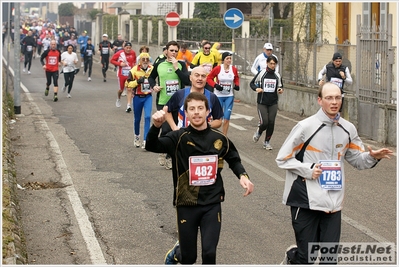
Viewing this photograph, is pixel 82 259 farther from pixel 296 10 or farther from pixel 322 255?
pixel 296 10

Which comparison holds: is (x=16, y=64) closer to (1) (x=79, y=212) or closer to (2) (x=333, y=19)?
(1) (x=79, y=212)

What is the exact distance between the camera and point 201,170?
6742 millimetres

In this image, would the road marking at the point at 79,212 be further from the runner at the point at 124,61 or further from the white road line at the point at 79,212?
the runner at the point at 124,61

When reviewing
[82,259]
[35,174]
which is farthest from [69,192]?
Result: [82,259]

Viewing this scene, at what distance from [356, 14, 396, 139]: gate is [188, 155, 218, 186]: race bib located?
34.9ft

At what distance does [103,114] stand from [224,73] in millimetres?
6167

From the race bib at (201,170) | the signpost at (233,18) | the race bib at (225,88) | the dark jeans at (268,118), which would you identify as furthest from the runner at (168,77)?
the signpost at (233,18)

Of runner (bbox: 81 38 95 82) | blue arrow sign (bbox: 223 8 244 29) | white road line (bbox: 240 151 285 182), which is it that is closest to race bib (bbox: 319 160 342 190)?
white road line (bbox: 240 151 285 182)

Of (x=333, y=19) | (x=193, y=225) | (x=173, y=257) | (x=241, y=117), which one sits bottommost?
(x=173, y=257)

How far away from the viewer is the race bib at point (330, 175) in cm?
662

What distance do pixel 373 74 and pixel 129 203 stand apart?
8731 mm

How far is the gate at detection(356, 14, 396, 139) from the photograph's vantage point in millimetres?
16922

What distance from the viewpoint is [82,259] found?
800 cm

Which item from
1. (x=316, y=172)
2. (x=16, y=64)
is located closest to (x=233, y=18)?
(x=16, y=64)
